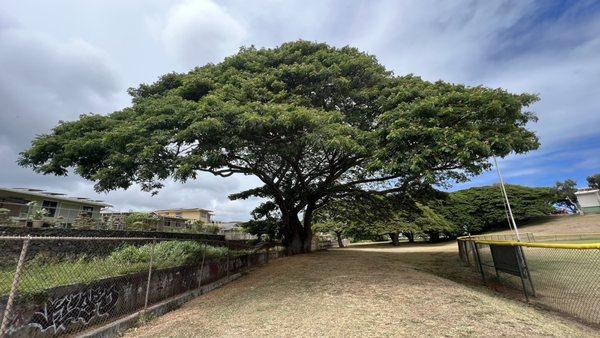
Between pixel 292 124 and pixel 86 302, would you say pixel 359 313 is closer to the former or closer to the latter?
pixel 86 302

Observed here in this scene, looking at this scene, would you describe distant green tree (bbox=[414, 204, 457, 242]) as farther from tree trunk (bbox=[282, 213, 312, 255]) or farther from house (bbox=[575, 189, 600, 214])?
house (bbox=[575, 189, 600, 214])

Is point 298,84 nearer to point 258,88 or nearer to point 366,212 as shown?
point 258,88

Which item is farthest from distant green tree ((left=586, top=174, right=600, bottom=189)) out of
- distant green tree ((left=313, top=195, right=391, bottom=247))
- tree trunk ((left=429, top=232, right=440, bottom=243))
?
distant green tree ((left=313, top=195, right=391, bottom=247))

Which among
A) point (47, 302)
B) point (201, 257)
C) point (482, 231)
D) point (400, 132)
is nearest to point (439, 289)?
point (400, 132)

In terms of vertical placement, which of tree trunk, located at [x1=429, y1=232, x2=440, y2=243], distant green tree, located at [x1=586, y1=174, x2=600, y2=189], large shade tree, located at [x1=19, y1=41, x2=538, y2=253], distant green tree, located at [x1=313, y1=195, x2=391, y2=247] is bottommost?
tree trunk, located at [x1=429, y1=232, x2=440, y2=243]

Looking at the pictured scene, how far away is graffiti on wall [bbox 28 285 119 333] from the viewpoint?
16.2 ft

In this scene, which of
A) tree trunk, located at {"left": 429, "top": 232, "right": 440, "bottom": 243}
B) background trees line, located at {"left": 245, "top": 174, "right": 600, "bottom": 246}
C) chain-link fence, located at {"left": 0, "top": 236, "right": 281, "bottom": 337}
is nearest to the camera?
chain-link fence, located at {"left": 0, "top": 236, "right": 281, "bottom": 337}

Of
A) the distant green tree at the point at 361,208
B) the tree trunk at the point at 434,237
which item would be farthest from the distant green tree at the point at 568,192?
the distant green tree at the point at 361,208

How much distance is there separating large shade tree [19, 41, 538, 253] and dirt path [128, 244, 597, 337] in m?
3.42

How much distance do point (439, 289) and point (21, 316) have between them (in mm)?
8063

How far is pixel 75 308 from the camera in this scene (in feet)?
Result: 17.8

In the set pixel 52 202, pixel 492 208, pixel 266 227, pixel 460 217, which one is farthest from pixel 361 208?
pixel 492 208

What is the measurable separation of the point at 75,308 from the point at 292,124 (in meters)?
7.05

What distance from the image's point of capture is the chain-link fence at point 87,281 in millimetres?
4715
